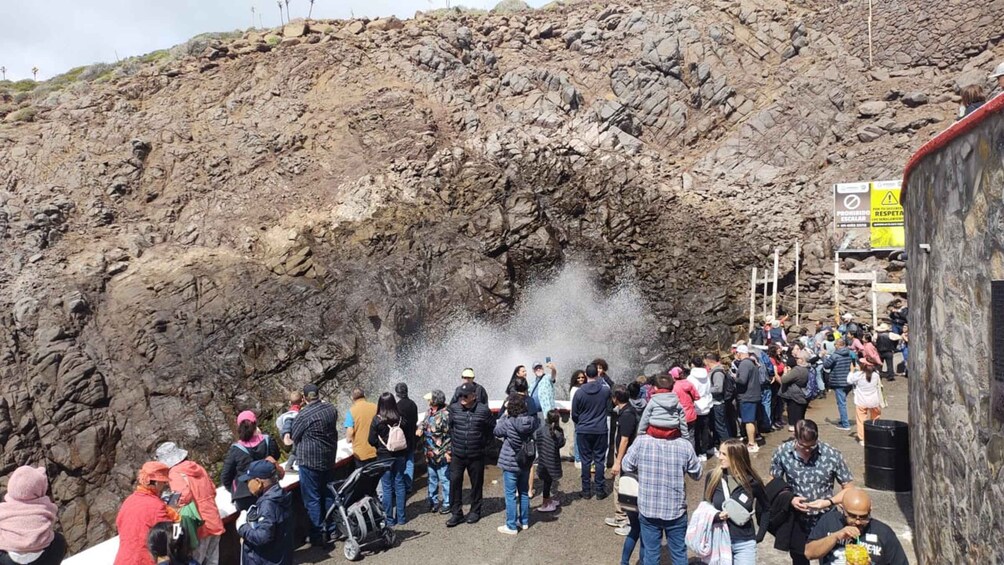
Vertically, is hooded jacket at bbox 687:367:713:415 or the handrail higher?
hooded jacket at bbox 687:367:713:415

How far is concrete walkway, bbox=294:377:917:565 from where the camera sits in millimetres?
7000

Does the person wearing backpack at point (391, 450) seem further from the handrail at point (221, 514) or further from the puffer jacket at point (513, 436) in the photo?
the puffer jacket at point (513, 436)

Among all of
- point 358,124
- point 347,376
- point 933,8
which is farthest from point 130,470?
point 933,8

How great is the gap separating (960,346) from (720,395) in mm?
5549

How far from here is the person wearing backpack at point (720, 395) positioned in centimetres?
987

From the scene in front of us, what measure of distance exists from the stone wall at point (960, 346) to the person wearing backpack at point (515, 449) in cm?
371

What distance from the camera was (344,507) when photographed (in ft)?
23.2

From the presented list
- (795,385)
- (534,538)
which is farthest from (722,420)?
(534,538)

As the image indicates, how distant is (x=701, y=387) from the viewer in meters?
9.48

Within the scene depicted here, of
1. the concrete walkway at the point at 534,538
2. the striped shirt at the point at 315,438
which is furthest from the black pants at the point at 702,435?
the striped shirt at the point at 315,438

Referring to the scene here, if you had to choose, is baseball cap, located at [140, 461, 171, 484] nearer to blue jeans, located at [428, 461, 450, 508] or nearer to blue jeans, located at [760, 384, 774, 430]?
blue jeans, located at [428, 461, 450, 508]

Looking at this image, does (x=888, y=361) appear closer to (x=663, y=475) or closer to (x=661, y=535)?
(x=661, y=535)

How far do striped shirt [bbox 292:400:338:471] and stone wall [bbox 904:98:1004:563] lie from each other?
565cm

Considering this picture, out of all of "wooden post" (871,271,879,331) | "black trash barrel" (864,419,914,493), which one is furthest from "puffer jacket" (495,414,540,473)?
"wooden post" (871,271,879,331)
